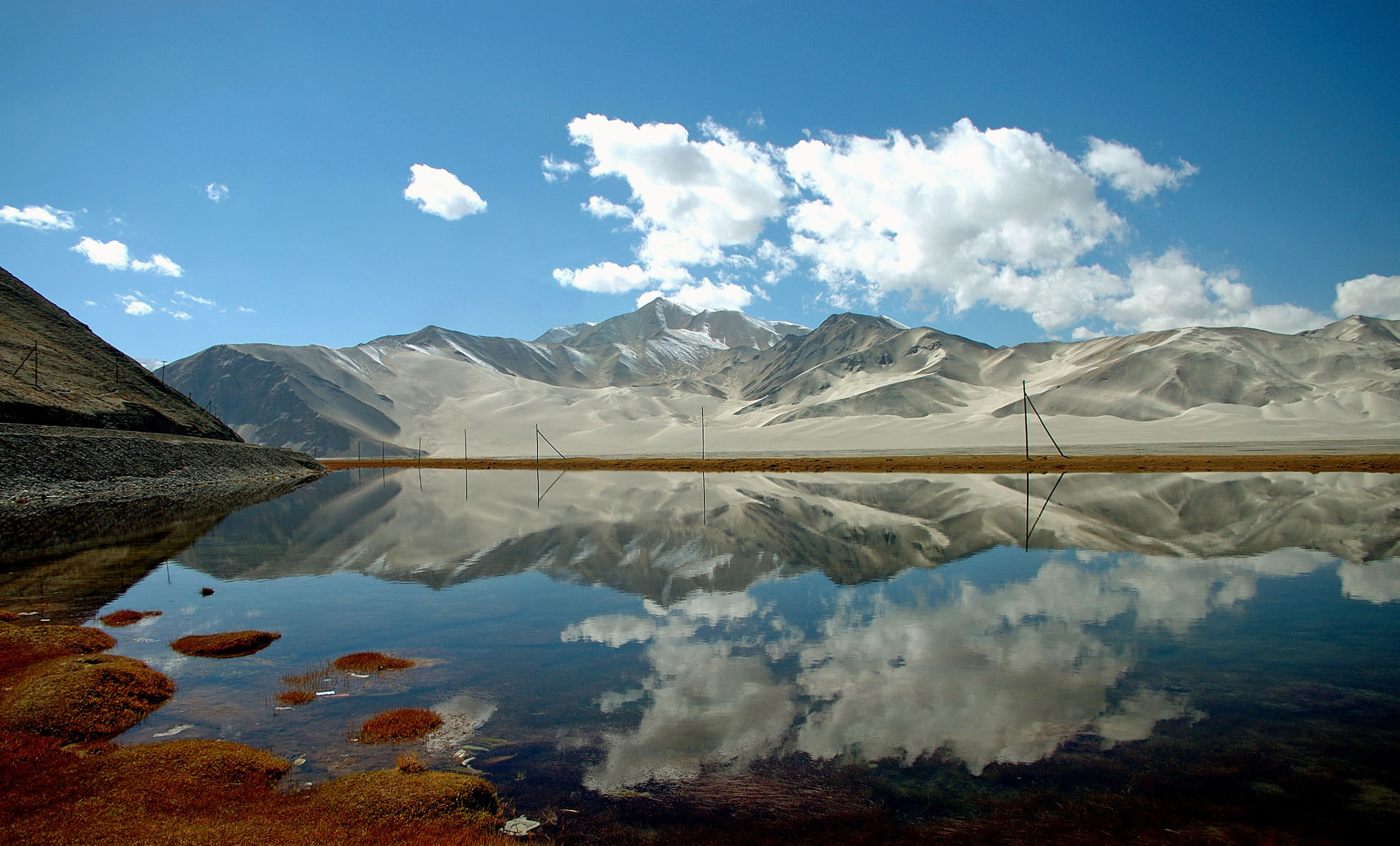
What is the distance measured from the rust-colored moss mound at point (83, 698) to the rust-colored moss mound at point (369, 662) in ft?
7.27

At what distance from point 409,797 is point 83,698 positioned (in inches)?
201

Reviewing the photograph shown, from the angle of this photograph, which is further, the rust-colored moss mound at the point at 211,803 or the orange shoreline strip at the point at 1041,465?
the orange shoreline strip at the point at 1041,465

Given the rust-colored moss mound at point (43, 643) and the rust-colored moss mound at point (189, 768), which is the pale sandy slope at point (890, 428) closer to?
the rust-colored moss mound at point (43, 643)

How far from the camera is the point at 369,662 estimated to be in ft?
37.2

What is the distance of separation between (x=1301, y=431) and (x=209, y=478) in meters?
138

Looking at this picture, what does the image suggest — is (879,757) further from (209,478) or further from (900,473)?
(209,478)

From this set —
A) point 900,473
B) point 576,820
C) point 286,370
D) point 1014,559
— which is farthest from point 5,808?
point 286,370

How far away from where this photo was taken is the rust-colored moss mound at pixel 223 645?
38.8 ft

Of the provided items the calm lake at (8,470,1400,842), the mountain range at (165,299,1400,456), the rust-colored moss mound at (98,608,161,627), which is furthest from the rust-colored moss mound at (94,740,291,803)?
the mountain range at (165,299,1400,456)

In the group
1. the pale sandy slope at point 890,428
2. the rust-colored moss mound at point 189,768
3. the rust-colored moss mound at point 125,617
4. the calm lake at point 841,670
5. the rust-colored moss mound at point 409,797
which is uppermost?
the pale sandy slope at point 890,428

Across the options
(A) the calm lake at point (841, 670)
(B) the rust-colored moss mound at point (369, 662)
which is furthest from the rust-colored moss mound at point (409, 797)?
(B) the rust-colored moss mound at point (369, 662)

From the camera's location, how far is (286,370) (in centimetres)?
19362

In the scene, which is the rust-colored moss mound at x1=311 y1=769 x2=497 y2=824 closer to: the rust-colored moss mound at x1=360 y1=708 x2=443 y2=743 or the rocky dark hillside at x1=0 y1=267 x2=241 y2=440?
the rust-colored moss mound at x1=360 y1=708 x2=443 y2=743

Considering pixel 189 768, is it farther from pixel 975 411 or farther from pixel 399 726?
pixel 975 411
